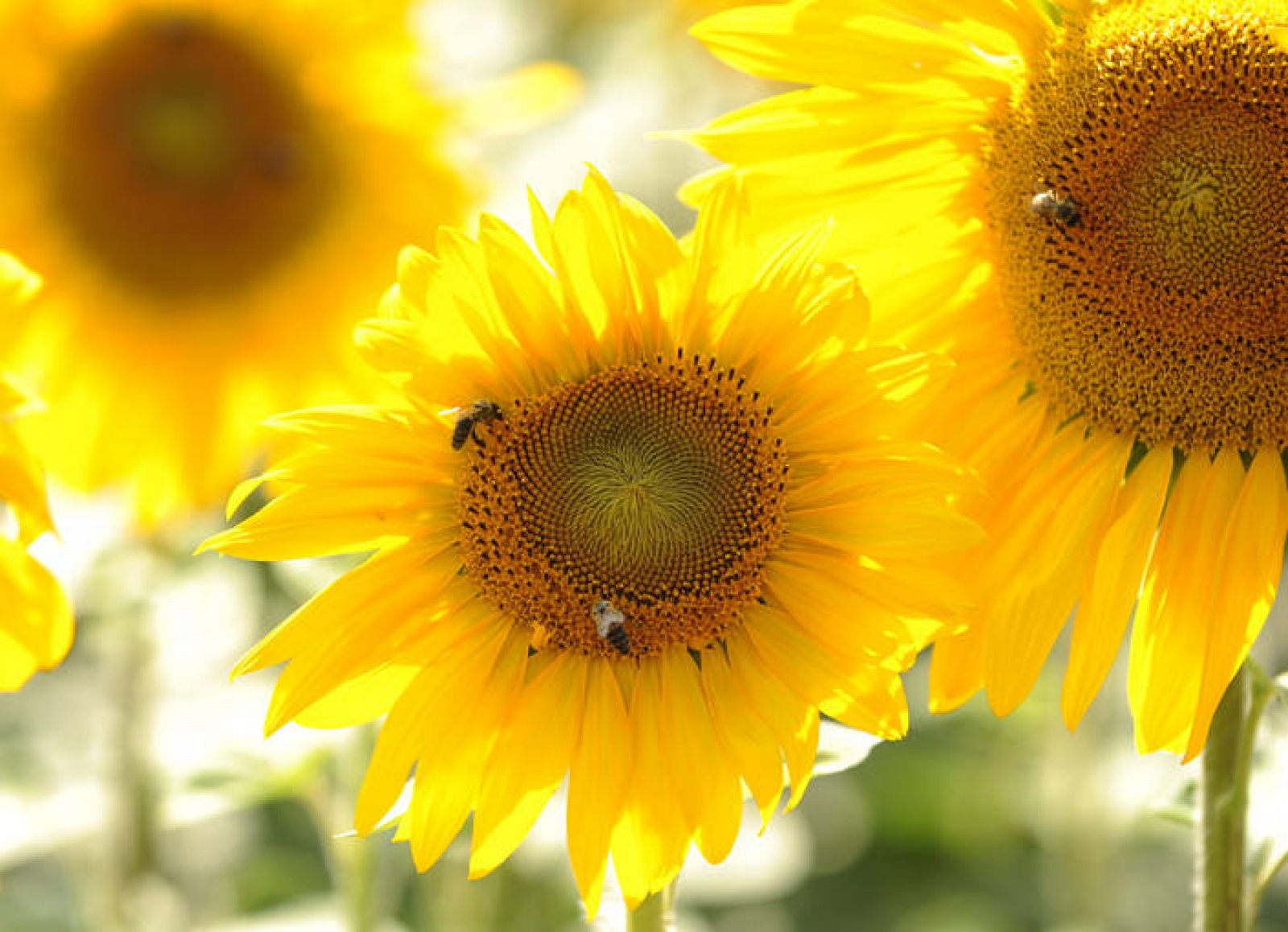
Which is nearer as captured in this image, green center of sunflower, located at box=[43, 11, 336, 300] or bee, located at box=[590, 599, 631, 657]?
bee, located at box=[590, 599, 631, 657]

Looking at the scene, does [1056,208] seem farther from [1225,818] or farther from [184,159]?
[184,159]

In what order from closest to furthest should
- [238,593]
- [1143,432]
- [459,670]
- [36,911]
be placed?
[459,670], [1143,432], [238,593], [36,911]

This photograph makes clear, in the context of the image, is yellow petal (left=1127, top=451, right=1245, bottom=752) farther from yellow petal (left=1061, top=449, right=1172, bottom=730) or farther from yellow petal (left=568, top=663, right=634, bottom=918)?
yellow petal (left=568, top=663, right=634, bottom=918)

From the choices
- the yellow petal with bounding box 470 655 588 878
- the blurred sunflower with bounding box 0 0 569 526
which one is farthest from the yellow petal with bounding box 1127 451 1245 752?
the blurred sunflower with bounding box 0 0 569 526

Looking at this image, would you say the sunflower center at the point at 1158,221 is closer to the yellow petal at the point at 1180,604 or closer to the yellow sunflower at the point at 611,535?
the yellow petal at the point at 1180,604

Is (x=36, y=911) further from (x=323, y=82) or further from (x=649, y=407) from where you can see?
(x=649, y=407)

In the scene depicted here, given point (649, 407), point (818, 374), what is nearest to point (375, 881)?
point (649, 407)

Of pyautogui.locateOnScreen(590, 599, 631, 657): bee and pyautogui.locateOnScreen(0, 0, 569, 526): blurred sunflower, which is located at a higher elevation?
pyautogui.locateOnScreen(0, 0, 569, 526): blurred sunflower
